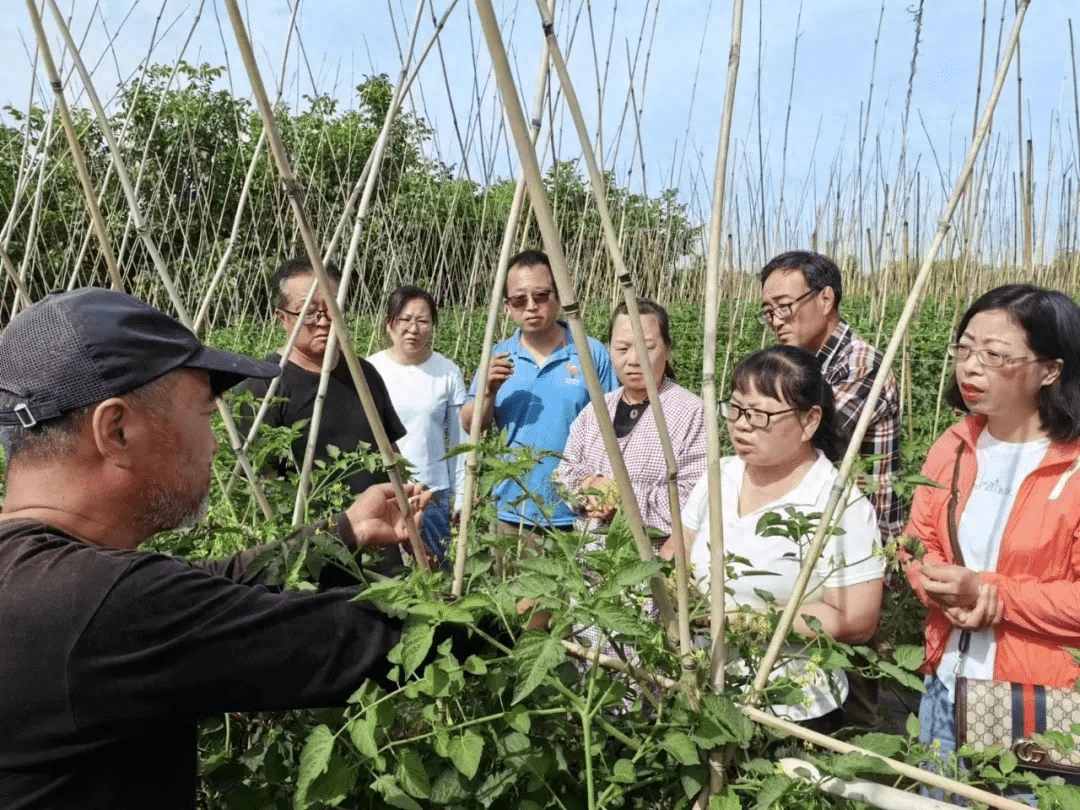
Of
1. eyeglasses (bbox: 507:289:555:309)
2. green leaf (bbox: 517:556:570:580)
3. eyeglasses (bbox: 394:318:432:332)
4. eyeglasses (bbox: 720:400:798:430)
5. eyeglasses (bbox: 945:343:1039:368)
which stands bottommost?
green leaf (bbox: 517:556:570:580)

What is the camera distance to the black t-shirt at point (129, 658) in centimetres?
93

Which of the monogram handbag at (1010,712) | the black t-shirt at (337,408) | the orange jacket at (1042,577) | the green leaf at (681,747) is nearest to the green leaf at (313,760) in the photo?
the green leaf at (681,747)

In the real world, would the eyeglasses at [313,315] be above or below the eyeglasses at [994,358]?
above

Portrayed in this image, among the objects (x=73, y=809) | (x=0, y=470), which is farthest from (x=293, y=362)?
(x=73, y=809)

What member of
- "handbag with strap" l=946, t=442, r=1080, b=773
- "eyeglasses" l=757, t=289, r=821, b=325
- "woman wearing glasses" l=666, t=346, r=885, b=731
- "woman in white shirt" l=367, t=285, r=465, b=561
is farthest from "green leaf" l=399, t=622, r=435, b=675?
"woman in white shirt" l=367, t=285, r=465, b=561

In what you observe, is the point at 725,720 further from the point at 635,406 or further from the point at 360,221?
the point at 635,406

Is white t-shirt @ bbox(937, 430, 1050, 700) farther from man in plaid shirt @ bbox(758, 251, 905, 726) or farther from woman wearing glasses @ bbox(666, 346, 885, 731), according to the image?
man in plaid shirt @ bbox(758, 251, 905, 726)

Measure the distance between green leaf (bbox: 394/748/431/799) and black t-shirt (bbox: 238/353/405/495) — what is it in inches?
69.1

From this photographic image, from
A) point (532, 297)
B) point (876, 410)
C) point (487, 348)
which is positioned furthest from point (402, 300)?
point (487, 348)

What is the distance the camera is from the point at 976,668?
176cm

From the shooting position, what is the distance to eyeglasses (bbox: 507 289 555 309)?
3.24 metres

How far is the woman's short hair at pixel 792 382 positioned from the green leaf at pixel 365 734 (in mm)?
1287

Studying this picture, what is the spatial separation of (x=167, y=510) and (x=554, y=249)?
0.58 metres

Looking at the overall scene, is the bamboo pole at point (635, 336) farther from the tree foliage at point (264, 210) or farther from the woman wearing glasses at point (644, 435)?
the tree foliage at point (264, 210)
